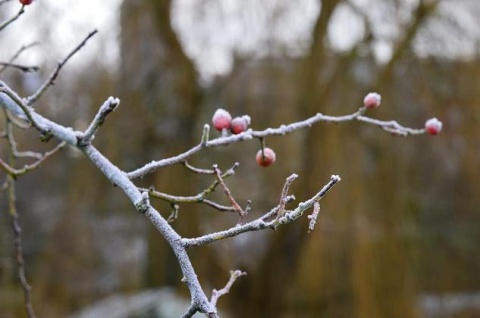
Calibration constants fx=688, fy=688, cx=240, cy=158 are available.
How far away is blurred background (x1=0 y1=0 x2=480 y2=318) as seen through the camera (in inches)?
133

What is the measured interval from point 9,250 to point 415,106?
2680 mm

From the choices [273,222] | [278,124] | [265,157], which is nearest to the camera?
[273,222]

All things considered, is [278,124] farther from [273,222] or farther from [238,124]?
[273,222]

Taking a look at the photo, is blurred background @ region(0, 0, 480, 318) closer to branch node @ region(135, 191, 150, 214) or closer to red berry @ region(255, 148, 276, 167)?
red berry @ region(255, 148, 276, 167)

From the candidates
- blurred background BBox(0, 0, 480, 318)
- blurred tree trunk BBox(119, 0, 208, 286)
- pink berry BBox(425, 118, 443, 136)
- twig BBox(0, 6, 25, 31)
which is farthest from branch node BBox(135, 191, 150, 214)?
blurred tree trunk BBox(119, 0, 208, 286)

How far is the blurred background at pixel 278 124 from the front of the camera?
338 centimetres

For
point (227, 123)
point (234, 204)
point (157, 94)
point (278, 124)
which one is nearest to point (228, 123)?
point (227, 123)

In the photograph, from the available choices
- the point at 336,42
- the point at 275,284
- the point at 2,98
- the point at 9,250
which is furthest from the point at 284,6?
the point at 2,98

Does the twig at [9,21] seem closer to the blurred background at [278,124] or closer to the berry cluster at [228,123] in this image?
the berry cluster at [228,123]

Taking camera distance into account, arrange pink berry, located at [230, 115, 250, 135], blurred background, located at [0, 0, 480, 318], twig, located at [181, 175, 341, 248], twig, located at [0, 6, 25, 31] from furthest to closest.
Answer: blurred background, located at [0, 0, 480, 318]
pink berry, located at [230, 115, 250, 135]
twig, located at [0, 6, 25, 31]
twig, located at [181, 175, 341, 248]

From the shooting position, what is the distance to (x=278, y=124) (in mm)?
3547

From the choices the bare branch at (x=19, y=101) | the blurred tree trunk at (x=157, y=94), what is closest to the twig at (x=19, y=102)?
the bare branch at (x=19, y=101)

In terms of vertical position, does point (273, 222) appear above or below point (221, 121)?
below

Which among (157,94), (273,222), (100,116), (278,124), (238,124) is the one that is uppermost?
(157,94)
